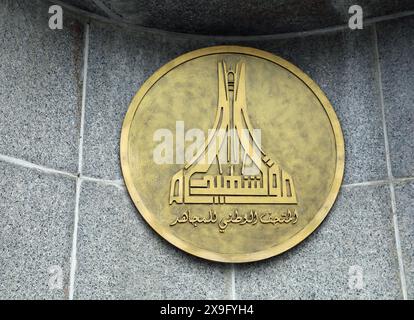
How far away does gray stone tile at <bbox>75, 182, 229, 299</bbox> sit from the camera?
215 centimetres

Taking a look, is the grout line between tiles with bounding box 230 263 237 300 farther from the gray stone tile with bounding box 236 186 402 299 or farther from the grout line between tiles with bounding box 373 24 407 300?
the grout line between tiles with bounding box 373 24 407 300

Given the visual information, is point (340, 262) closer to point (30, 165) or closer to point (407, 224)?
point (407, 224)

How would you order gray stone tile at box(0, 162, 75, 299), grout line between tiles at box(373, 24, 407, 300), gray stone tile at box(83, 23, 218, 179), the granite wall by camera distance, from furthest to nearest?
1. gray stone tile at box(83, 23, 218, 179)
2. grout line between tiles at box(373, 24, 407, 300)
3. the granite wall
4. gray stone tile at box(0, 162, 75, 299)

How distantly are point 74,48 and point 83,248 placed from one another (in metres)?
0.88

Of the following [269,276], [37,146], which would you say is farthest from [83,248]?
[269,276]

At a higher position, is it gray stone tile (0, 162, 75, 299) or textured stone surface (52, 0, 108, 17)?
textured stone surface (52, 0, 108, 17)

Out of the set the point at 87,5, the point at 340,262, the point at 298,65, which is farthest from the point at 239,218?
the point at 87,5

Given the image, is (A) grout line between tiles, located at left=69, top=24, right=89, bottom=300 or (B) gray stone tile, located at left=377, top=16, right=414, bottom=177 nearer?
(A) grout line between tiles, located at left=69, top=24, right=89, bottom=300

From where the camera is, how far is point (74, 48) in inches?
93.5

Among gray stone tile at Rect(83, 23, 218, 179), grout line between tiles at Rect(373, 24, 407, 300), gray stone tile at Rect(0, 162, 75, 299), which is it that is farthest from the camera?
gray stone tile at Rect(83, 23, 218, 179)

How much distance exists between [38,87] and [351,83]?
1371mm

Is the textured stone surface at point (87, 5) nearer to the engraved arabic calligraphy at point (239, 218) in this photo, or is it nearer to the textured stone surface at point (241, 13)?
the textured stone surface at point (241, 13)

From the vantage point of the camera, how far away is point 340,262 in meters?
2.23

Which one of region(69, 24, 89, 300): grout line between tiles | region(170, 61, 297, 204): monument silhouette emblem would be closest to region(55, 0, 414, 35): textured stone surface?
region(69, 24, 89, 300): grout line between tiles
